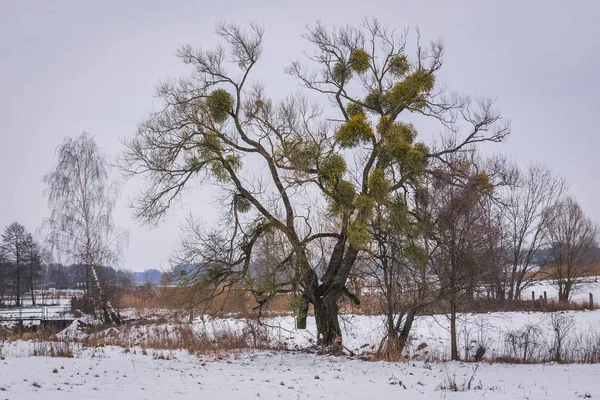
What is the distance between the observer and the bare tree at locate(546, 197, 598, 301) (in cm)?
2712

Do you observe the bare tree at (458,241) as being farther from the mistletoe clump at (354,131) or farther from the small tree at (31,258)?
the small tree at (31,258)

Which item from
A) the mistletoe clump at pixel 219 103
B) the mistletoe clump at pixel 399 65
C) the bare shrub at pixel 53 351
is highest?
the mistletoe clump at pixel 399 65

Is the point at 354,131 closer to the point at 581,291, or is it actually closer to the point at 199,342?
the point at 199,342

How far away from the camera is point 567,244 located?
1096 inches

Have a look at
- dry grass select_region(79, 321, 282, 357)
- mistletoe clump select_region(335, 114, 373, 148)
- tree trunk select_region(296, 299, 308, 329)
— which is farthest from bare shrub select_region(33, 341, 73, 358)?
mistletoe clump select_region(335, 114, 373, 148)

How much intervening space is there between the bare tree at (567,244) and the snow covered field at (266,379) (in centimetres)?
1857

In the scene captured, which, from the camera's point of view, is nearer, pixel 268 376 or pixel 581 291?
pixel 268 376

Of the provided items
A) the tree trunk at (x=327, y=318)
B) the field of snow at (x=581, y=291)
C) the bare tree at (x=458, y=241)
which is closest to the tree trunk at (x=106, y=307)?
the tree trunk at (x=327, y=318)

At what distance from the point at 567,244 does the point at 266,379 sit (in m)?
24.1

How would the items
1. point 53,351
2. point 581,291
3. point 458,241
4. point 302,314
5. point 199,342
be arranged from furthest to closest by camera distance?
point 581,291 < point 302,314 < point 199,342 < point 458,241 < point 53,351

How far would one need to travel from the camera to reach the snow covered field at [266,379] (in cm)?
710

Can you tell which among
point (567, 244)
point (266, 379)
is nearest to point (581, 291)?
point (567, 244)

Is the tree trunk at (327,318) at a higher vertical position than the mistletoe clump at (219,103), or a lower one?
lower

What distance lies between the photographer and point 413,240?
39.5 ft
